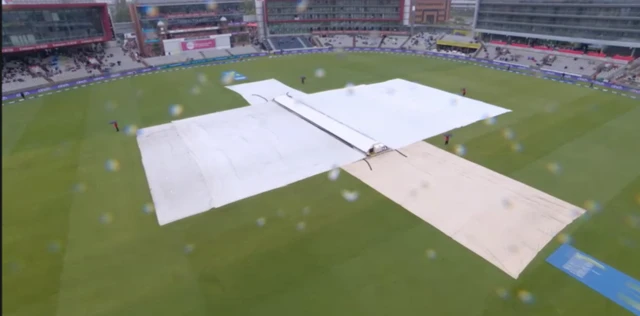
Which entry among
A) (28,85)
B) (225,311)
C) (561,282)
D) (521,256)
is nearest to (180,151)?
(225,311)

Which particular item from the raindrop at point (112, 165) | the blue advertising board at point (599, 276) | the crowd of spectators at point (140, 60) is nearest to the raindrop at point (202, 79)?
the crowd of spectators at point (140, 60)

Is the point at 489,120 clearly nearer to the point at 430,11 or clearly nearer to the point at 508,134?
the point at 508,134

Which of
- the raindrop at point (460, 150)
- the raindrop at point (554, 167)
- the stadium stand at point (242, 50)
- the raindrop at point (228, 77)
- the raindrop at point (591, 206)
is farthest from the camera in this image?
the stadium stand at point (242, 50)

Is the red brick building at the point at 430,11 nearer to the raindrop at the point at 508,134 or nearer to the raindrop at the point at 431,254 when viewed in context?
the raindrop at the point at 508,134

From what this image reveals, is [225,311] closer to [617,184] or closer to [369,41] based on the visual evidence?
[617,184]

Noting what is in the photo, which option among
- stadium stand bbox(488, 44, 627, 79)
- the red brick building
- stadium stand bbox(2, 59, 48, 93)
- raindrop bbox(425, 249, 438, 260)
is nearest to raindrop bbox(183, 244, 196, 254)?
raindrop bbox(425, 249, 438, 260)

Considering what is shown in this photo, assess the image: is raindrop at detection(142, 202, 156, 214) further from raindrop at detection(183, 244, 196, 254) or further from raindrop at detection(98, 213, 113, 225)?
raindrop at detection(183, 244, 196, 254)

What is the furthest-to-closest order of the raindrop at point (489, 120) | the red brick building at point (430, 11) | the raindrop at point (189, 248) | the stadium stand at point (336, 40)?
1. the red brick building at point (430, 11)
2. the stadium stand at point (336, 40)
3. the raindrop at point (489, 120)
4. the raindrop at point (189, 248)
